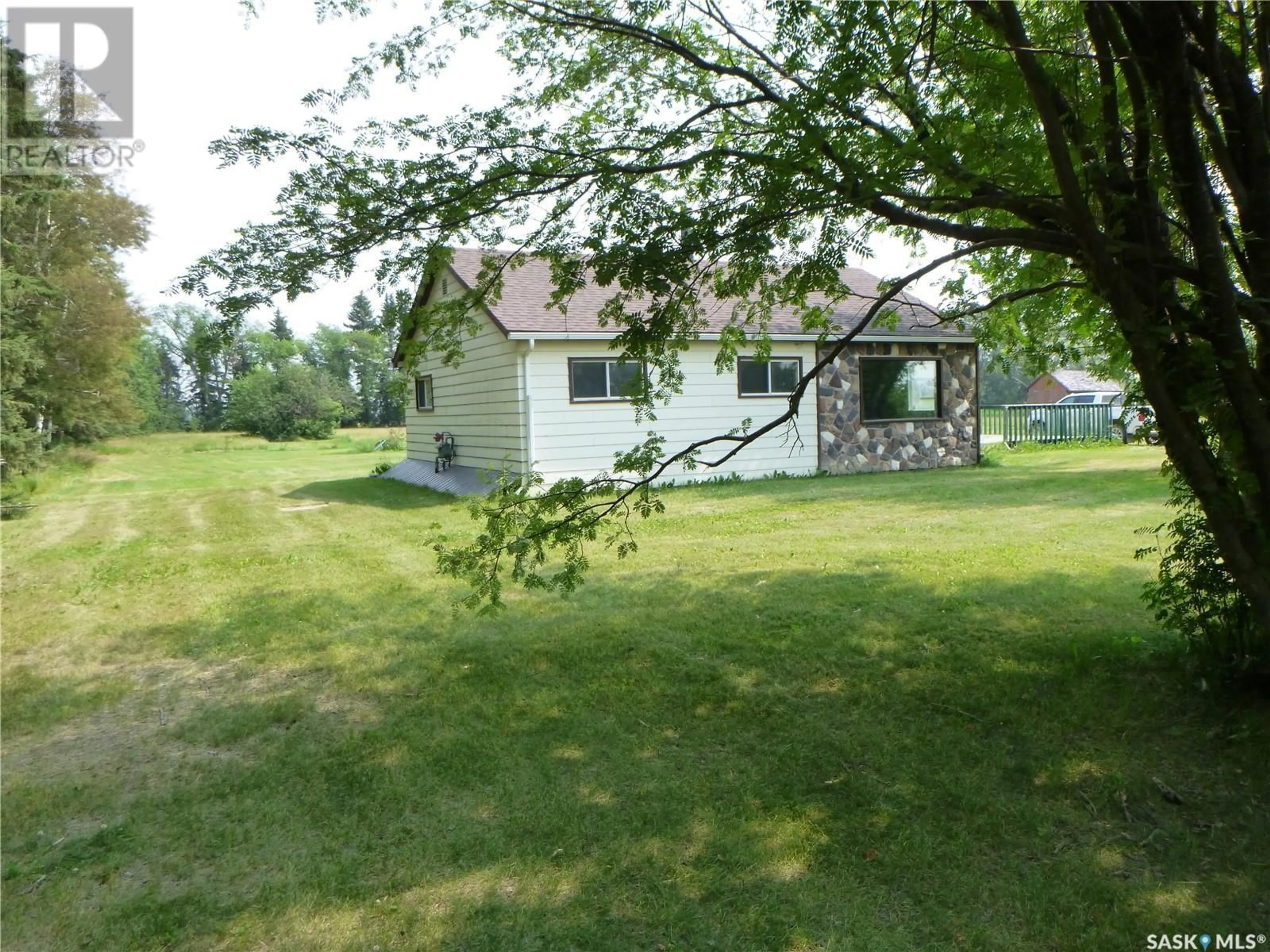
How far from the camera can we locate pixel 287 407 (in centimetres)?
3900

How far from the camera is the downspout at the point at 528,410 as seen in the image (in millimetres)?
13234

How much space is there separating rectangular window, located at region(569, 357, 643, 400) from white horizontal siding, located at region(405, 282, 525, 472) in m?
0.91

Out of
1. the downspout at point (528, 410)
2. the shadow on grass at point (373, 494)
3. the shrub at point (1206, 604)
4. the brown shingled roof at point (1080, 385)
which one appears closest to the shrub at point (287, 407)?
the shadow on grass at point (373, 494)

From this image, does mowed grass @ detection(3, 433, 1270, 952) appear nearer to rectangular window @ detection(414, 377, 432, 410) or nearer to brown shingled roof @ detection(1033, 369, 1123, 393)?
rectangular window @ detection(414, 377, 432, 410)

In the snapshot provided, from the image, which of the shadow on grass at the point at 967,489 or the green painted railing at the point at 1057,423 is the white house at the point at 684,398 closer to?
the shadow on grass at the point at 967,489

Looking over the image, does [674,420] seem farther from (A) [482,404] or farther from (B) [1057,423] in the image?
(B) [1057,423]

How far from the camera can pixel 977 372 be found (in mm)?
17344

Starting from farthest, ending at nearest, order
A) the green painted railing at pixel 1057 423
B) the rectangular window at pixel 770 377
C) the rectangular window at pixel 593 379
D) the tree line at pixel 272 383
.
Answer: the tree line at pixel 272 383 → the green painted railing at pixel 1057 423 → the rectangular window at pixel 770 377 → the rectangular window at pixel 593 379

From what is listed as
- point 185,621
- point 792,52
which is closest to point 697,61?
point 792,52

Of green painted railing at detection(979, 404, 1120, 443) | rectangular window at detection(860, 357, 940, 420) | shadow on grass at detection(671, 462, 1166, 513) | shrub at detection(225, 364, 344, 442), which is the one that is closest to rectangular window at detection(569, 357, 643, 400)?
shadow on grass at detection(671, 462, 1166, 513)

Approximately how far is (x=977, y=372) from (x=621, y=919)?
657 inches

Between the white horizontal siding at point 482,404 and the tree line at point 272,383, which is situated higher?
the tree line at point 272,383

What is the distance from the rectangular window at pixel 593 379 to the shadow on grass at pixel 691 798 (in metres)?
8.43

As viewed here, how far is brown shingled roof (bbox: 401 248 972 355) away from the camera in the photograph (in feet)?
43.5
